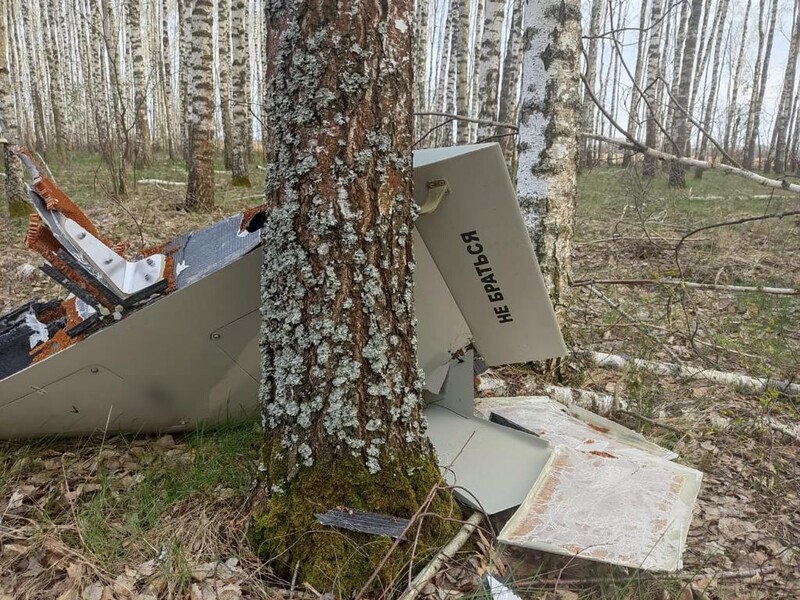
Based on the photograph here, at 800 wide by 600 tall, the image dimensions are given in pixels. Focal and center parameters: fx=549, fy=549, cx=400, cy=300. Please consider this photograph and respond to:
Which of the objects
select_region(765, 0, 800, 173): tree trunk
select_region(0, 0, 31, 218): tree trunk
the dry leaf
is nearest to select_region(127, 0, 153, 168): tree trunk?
select_region(0, 0, 31, 218): tree trunk

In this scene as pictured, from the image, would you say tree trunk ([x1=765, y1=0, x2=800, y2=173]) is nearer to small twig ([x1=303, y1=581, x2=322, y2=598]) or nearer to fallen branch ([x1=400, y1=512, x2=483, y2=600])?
fallen branch ([x1=400, y1=512, x2=483, y2=600])

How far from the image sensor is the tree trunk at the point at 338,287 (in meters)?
1.52

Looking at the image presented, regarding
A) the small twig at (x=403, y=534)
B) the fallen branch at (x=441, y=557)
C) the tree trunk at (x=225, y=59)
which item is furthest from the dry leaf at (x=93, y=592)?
the tree trunk at (x=225, y=59)

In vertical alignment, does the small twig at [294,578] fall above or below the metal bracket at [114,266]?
below

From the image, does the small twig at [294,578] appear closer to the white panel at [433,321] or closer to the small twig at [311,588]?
the small twig at [311,588]

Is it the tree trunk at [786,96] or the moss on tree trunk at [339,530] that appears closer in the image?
the moss on tree trunk at [339,530]

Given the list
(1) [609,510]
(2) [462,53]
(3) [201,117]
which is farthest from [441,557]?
(2) [462,53]

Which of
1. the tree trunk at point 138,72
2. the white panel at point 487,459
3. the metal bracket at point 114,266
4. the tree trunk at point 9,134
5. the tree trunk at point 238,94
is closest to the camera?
the metal bracket at point 114,266

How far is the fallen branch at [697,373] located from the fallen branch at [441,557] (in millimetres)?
1767

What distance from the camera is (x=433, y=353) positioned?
2.26 metres

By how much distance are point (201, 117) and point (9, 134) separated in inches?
90.3

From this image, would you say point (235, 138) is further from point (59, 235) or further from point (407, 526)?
point (407, 526)

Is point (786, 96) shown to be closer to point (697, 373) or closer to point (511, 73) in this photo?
point (511, 73)

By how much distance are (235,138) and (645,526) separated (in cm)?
884
